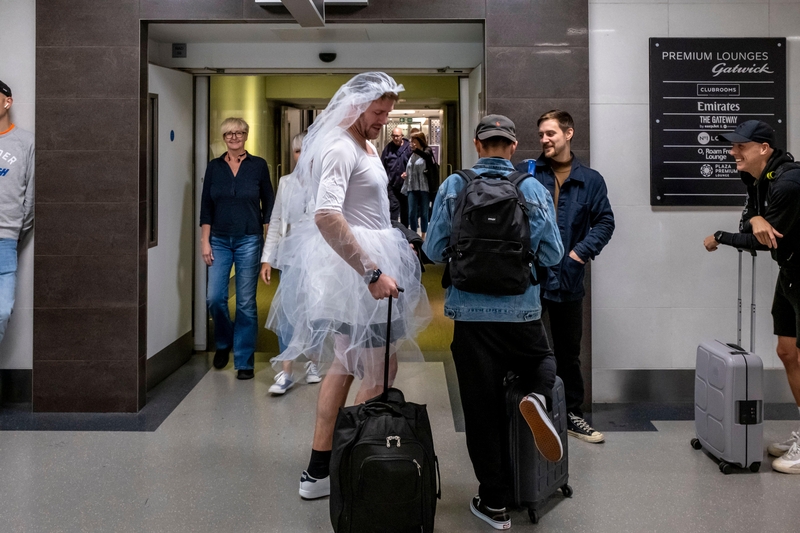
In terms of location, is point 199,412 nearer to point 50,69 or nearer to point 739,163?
point 50,69

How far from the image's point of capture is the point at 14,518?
2773 mm

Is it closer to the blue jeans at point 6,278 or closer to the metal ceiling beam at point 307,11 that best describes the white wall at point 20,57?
the blue jeans at point 6,278

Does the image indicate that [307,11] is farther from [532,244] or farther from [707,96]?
[707,96]

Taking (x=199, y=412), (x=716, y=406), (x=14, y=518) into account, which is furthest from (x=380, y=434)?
(x=199, y=412)

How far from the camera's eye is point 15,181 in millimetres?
4059

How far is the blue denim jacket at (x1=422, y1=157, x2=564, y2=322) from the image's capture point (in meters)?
2.57

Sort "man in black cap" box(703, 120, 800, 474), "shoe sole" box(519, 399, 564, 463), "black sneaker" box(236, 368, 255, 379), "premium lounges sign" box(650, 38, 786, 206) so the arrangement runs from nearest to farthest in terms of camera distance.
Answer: "shoe sole" box(519, 399, 564, 463) → "man in black cap" box(703, 120, 800, 474) → "premium lounges sign" box(650, 38, 786, 206) → "black sneaker" box(236, 368, 255, 379)

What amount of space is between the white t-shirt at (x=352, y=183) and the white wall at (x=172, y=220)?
91.3 inches

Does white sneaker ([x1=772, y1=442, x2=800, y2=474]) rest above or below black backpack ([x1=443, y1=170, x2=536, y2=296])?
below

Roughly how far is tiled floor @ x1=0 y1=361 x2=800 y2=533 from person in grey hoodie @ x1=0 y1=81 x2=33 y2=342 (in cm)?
79

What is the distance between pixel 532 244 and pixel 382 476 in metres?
0.92

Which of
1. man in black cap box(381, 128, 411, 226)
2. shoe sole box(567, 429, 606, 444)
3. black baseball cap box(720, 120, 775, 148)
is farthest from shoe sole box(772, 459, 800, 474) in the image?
man in black cap box(381, 128, 411, 226)

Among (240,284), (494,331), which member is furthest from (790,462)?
(240,284)

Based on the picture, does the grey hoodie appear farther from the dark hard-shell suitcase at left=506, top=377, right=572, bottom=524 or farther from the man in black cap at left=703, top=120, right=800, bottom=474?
the man in black cap at left=703, top=120, right=800, bottom=474
